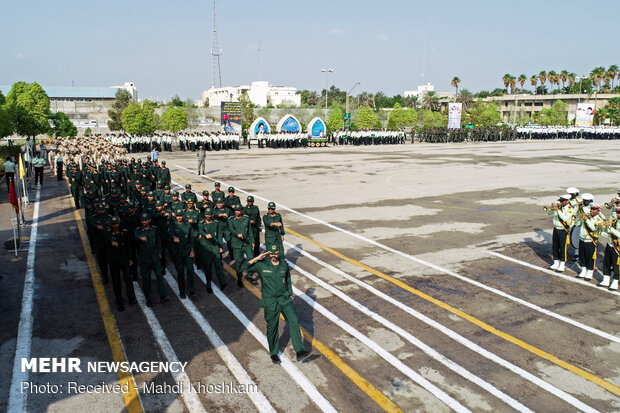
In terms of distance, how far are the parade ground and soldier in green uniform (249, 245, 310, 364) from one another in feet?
0.95

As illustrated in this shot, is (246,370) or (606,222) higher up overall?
(606,222)

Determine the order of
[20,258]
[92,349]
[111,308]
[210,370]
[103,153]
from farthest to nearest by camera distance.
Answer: [103,153] → [20,258] → [111,308] → [92,349] → [210,370]

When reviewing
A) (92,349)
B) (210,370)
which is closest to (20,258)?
(92,349)

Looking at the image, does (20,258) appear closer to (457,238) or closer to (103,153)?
(457,238)

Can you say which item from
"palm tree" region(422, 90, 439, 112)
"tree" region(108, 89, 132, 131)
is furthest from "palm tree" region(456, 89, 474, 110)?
"tree" region(108, 89, 132, 131)

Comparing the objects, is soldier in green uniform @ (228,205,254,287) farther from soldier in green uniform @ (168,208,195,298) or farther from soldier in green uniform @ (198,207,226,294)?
soldier in green uniform @ (168,208,195,298)

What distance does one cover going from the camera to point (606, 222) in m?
9.81

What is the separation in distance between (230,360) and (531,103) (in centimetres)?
14531

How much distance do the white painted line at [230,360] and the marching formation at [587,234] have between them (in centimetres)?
809

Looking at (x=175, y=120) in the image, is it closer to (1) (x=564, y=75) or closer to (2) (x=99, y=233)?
(2) (x=99, y=233)

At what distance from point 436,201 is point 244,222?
38.4ft

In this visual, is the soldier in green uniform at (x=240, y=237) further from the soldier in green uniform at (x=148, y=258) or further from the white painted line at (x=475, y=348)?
the white painted line at (x=475, y=348)

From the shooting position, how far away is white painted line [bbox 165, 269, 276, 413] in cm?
588

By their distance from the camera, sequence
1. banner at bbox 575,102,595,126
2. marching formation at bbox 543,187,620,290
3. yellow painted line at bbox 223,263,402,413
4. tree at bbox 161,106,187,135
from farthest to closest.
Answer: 1. banner at bbox 575,102,595,126
2. tree at bbox 161,106,187,135
3. marching formation at bbox 543,187,620,290
4. yellow painted line at bbox 223,263,402,413
